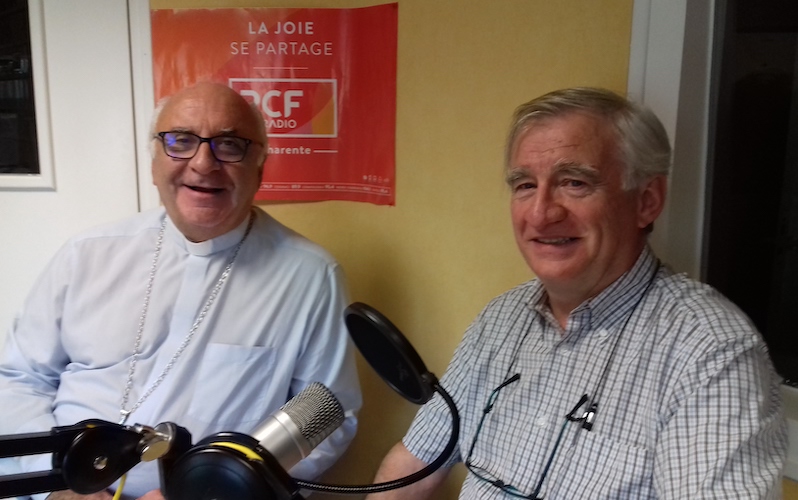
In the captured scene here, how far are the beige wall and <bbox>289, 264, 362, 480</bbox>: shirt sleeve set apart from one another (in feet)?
0.67

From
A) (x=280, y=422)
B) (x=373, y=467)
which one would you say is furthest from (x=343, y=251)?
(x=280, y=422)

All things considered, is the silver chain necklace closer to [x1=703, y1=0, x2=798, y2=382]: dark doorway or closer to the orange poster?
the orange poster

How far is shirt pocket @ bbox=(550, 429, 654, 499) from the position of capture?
0.86 m

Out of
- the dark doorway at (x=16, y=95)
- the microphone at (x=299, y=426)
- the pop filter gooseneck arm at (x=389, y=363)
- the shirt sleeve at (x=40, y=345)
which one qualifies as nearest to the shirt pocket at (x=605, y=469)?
the pop filter gooseneck arm at (x=389, y=363)

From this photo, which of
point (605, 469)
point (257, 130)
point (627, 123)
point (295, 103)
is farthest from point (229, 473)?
point (295, 103)

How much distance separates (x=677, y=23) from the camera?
1.08 m

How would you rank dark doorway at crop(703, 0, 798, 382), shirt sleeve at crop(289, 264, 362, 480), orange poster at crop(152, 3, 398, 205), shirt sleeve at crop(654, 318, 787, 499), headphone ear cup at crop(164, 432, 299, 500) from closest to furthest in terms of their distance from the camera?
headphone ear cup at crop(164, 432, 299, 500) → shirt sleeve at crop(654, 318, 787, 499) → dark doorway at crop(703, 0, 798, 382) → shirt sleeve at crop(289, 264, 362, 480) → orange poster at crop(152, 3, 398, 205)

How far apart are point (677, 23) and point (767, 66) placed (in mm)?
184

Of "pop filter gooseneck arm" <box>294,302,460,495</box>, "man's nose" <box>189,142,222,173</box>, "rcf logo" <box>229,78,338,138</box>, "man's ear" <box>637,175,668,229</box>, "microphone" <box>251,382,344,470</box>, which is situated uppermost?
"rcf logo" <box>229,78,338,138</box>

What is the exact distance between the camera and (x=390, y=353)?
61 cm

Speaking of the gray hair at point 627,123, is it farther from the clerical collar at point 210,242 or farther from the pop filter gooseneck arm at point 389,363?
the clerical collar at point 210,242

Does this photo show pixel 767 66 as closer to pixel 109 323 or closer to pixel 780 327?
pixel 780 327

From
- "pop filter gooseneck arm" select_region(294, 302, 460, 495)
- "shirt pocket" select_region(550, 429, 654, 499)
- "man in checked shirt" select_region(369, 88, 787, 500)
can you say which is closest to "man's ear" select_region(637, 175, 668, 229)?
"man in checked shirt" select_region(369, 88, 787, 500)

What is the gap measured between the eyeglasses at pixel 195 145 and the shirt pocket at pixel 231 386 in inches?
16.3
